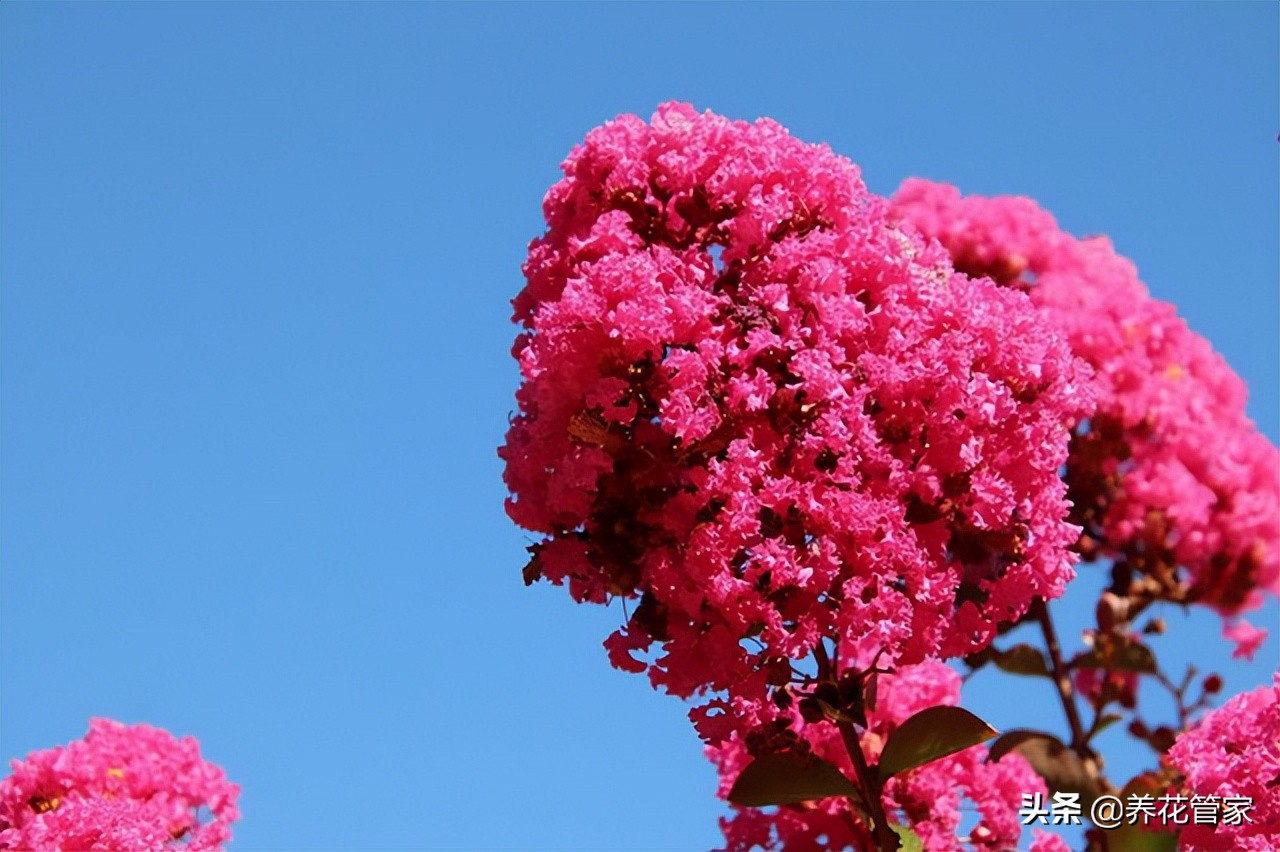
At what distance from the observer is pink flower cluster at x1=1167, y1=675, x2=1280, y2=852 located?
10.00 ft

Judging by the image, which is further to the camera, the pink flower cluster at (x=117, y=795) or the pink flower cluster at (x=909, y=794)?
the pink flower cluster at (x=117, y=795)

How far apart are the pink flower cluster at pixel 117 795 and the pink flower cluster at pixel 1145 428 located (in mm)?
3160

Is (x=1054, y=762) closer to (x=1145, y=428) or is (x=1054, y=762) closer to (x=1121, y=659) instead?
(x=1121, y=659)

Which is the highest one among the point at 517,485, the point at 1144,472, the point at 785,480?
the point at 1144,472

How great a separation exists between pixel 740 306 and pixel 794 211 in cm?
31

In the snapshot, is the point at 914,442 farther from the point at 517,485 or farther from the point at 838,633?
the point at 517,485

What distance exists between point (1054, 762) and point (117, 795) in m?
2.84

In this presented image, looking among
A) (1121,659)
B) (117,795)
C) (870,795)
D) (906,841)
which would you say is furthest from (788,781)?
(1121,659)

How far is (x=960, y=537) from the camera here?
3.12 metres

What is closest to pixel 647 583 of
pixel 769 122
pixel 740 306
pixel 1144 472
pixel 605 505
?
pixel 605 505

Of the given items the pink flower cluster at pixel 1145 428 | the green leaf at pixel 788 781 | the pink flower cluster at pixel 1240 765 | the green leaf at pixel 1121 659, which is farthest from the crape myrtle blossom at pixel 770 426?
Answer: the pink flower cluster at pixel 1145 428

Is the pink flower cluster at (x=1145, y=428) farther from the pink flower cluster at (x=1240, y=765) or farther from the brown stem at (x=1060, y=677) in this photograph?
the pink flower cluster at (x=1240, y=765)

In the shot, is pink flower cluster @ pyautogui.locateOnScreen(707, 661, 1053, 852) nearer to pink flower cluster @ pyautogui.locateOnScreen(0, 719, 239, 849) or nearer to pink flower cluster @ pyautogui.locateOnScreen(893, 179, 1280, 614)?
pink flower cluster @ pyautogui.locateOnScreen(0, 719, 239, 849)

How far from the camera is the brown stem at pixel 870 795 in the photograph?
297 cm
